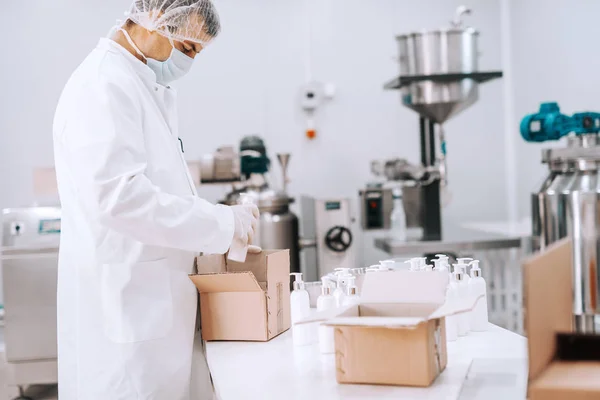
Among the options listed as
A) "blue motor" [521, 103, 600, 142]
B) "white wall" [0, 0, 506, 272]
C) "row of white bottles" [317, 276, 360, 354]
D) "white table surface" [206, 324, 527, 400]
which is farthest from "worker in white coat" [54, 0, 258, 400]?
"white wall" [0, 0, 506, 272]

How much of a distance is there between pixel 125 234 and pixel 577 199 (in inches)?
68.6

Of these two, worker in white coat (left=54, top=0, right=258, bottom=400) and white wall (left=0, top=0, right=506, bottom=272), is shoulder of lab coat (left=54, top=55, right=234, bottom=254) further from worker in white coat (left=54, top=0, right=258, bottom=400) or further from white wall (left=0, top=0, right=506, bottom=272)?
white wall (left=0, top=0, right=506, bottom=272)

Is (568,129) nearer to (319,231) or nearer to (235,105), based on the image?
(319,231)

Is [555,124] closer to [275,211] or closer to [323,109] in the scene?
[275,211]

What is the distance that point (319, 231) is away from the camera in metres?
3.67

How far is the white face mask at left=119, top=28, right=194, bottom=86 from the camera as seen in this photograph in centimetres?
185

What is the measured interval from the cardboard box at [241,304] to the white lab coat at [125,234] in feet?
0.17

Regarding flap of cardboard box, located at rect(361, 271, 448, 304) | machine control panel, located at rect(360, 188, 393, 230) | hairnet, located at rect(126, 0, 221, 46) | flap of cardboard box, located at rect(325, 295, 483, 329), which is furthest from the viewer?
machine control panel, located at rect(360, 188, 393, 230)

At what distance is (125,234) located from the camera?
1.62 metres

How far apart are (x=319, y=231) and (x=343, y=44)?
1.53 m

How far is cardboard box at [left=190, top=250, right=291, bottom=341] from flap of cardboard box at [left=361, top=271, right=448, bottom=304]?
0.32 meters

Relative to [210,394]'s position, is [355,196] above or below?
above

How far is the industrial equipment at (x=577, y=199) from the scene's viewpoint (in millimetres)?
2512

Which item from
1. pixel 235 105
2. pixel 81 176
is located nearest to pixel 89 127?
pixel 81 176
